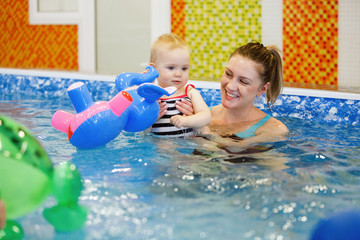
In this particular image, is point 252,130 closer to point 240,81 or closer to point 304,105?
point 240,81

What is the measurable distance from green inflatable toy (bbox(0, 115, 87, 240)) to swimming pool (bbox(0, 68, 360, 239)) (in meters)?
0.09

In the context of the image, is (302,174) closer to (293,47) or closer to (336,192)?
(336,192)

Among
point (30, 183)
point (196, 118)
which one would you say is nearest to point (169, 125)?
point (196, 118)

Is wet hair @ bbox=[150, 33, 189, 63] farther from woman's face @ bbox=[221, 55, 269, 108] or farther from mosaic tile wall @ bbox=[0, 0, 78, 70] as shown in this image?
mosaic tile wall @ bbox=[0, 0, 78, 70]

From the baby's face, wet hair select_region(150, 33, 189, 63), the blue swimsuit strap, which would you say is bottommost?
the blue swimsuit strap

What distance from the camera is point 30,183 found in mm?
1719

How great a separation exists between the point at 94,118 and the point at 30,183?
3.60 feet

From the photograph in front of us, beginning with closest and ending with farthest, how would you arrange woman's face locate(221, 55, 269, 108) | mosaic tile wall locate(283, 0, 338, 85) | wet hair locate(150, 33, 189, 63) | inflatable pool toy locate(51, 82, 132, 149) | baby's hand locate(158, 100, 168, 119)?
inflatable pool toy locate(51, 82, 132, 149) < baby's hand locate(158, 100, 168, 119) < wet hair locate(150, 33, 189, 63) < woman's face locate(221, 55, 269, 108) < mosaic tile wall locate(283, 0, 338, 85)

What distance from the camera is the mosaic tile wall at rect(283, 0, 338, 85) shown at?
6.62m

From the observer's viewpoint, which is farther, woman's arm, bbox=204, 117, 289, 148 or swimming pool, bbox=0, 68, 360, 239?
woman's arm, bbox=204, 117, 289, 148

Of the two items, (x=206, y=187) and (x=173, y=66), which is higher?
(x=173, y=66)

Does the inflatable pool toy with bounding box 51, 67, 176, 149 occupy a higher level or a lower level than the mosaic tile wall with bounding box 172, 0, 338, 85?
lower

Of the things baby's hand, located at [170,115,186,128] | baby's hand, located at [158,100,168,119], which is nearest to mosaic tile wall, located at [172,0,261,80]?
baby's hand, located at [158,100,168,119]

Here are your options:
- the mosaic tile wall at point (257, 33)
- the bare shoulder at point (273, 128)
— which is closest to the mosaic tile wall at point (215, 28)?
the mosaic tile wall at point (257, 33)
